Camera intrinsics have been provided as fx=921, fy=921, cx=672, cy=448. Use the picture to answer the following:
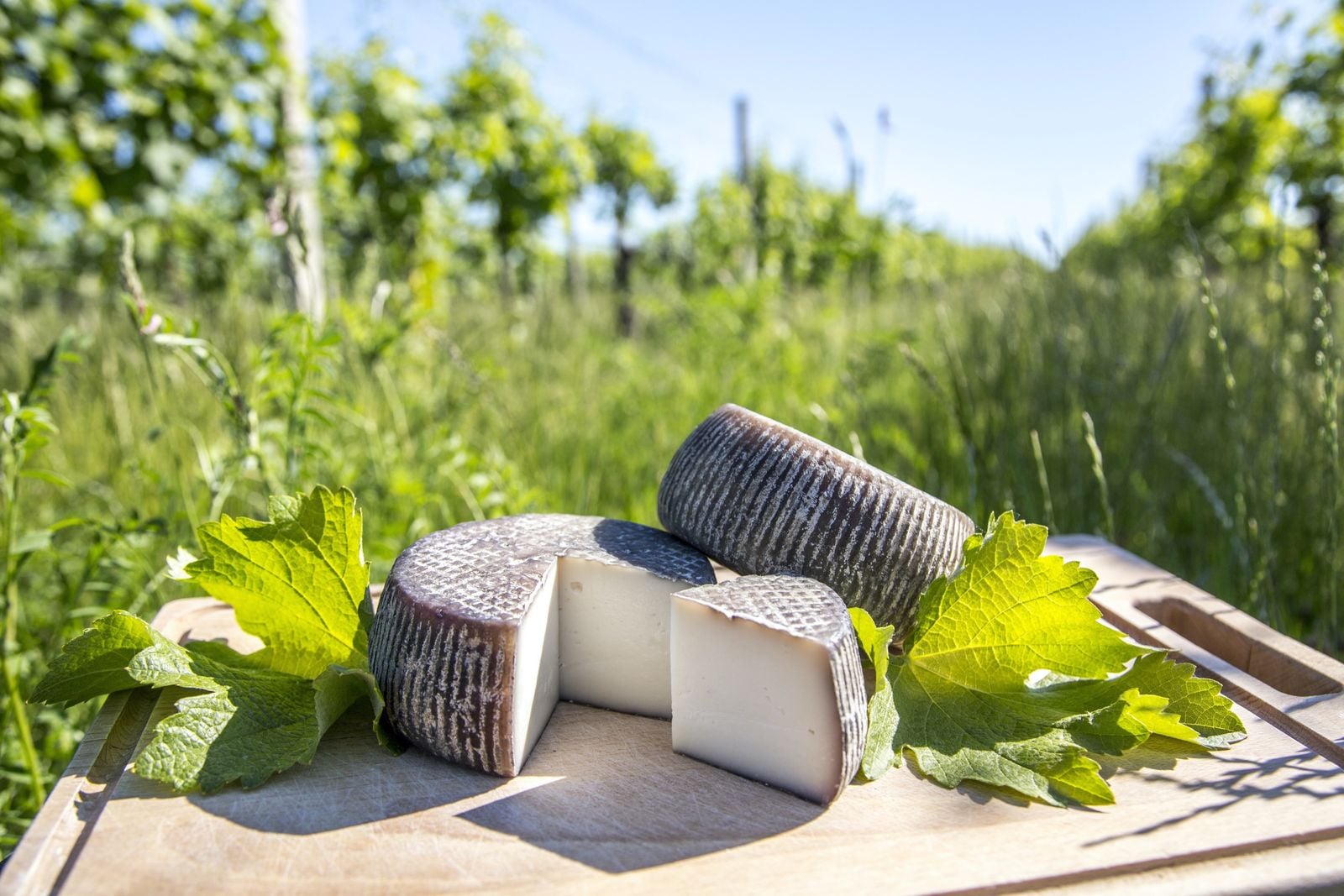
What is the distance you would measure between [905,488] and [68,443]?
2.52m

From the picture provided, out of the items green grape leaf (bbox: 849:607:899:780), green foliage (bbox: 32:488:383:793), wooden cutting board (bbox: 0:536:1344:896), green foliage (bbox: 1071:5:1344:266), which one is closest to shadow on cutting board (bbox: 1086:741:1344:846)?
wooden cutting board (bbox: 0:536:1344:896)

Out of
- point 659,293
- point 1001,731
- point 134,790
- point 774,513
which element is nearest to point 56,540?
point 134,790

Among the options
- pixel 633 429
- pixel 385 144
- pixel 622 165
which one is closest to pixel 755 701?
pixel 633 429

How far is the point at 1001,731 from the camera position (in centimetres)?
100

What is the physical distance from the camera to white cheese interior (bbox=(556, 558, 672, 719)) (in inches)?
42.0

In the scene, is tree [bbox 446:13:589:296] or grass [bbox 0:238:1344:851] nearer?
grass [bbox 0:238:1344:851]

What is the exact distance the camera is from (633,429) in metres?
2.83

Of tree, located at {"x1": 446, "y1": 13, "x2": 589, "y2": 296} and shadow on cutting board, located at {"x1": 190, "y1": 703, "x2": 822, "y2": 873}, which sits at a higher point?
tree, located at {"x1": 446, "y1": 13, "x2": 589, "y2": 296}

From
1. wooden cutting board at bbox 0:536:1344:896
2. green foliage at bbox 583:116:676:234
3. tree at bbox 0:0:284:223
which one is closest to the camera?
wooden cutting board at bbox 0:536:1344:896

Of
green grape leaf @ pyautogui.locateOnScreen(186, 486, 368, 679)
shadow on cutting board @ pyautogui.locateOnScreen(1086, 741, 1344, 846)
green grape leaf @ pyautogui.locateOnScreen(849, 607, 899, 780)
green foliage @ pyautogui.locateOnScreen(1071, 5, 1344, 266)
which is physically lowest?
shadow on cutting board @ pyautogui.locateOnScreen(1086, 741, 1344, 846)

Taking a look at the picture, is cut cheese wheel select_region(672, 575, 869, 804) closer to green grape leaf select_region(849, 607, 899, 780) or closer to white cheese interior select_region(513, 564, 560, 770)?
green grape leaf select_region(849, 607, 899, 780)

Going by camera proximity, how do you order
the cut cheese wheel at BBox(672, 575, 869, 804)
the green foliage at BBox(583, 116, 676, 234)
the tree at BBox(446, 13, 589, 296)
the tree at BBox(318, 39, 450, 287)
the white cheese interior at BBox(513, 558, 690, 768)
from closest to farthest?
1. the cut cheese wheel at BBox(672, 575, 869, 804)
2. the white cheese interior at BBox(513, 558, 690, 768)
3. the tree at BBox(318, 39, 450, 287)
4. the tree at BBox(446, 13, 589, 296)
5. the green foliage at BBox(583, 116, 676, 234)

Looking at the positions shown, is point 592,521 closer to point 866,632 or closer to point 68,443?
point 866,632

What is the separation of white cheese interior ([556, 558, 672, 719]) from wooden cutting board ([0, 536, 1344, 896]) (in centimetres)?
5
